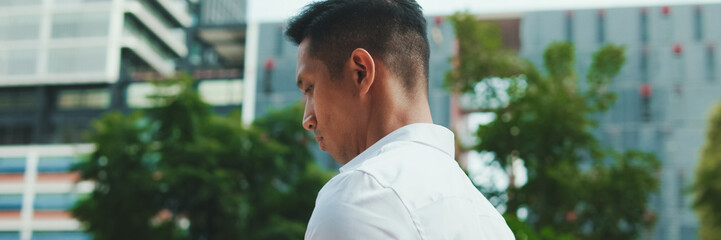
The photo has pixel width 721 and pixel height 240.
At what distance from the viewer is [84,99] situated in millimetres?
45000

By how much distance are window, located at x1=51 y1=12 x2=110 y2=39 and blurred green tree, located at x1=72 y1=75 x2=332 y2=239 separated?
27.1 metres

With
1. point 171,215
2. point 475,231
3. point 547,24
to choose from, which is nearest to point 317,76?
point 475,231

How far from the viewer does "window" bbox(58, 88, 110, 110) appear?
44.7m

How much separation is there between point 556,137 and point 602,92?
3.92m

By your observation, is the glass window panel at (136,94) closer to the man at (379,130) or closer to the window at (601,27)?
the window at (601,27)

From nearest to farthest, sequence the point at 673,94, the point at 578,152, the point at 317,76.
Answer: the point at 317,76 < the point at 578,152 < the point at 673,94

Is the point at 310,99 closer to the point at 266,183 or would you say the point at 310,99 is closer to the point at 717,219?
the point at 266,183

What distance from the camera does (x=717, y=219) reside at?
64.2ft

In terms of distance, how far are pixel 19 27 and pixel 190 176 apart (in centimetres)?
3370

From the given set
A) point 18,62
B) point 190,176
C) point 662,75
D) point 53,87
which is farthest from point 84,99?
point 662,75

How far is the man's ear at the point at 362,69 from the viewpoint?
3.04ft

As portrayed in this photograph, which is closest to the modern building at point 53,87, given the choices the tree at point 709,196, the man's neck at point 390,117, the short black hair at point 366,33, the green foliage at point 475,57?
the green foliage at point 475,57

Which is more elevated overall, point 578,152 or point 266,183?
point 578,152

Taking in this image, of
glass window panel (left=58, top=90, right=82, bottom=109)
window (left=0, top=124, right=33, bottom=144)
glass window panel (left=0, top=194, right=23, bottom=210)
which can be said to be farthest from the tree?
window (left=0, top=124, right=33, bottom=144)
